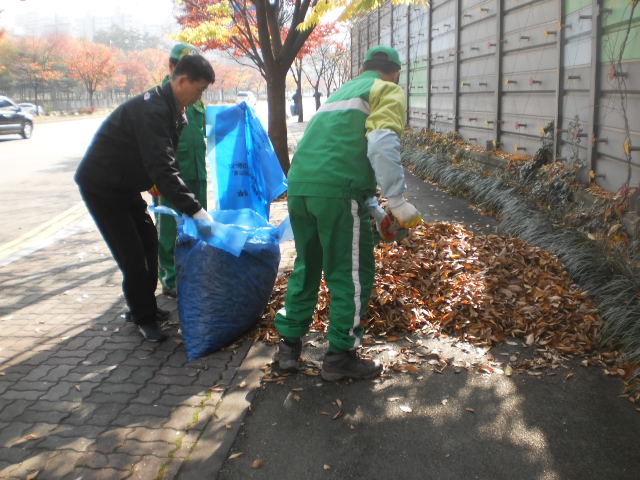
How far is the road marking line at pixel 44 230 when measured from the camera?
289 inches

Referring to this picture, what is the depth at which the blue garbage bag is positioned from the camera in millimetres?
4109

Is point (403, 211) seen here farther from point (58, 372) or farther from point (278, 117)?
point (278, 117)

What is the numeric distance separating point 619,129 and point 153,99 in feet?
13.8

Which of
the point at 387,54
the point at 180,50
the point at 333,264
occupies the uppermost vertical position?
the point at 180,50

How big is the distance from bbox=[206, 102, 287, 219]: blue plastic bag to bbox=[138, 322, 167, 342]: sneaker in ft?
3.71

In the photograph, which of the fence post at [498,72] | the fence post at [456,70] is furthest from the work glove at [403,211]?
the fence post at [456,70]

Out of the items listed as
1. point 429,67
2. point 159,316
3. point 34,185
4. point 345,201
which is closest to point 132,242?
point 159,316

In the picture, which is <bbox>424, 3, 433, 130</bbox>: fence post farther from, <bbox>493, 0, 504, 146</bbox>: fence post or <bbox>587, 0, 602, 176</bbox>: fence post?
<bbox>587, 0, 602, 176</bbox>: fence post

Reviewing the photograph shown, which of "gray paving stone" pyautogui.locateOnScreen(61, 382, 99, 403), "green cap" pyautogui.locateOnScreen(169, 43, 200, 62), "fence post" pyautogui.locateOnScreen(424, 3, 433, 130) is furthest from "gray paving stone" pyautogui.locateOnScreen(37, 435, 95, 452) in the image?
"fence post" pyautogui.locateOnScreen(424, 3, 433, 130)

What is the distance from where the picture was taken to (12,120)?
2397cm

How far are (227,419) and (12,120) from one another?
24072 millimetres

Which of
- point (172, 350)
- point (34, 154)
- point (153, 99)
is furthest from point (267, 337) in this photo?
point (34, 154)

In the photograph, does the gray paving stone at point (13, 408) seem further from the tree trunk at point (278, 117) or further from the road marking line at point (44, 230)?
the tree trunk at point (278, 117)

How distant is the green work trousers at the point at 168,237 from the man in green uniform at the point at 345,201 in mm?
1702
